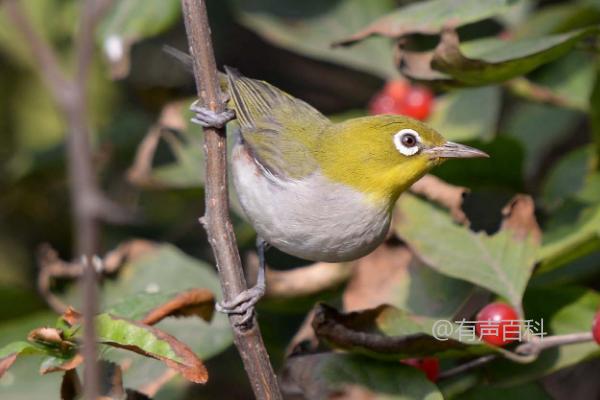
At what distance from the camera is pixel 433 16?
9.15 feet

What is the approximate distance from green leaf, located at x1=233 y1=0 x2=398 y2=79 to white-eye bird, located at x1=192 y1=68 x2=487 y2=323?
81 centimetres

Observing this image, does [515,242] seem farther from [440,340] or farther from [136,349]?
[136,349]

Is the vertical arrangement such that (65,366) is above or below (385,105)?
below

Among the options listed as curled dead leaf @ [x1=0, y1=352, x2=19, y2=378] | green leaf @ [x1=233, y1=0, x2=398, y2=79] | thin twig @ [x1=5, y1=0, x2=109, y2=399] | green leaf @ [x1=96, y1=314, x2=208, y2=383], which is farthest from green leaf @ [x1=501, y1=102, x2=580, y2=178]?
thin twig @ [x1=5, y1=0, x2=109, y2=399]

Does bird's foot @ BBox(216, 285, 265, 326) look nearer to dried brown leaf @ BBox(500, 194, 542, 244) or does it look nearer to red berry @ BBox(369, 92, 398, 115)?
dried brown leaf @ BBox(500, 194, 542, 244)

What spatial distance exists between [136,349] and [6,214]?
2657 mm

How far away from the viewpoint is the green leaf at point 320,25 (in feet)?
12.2

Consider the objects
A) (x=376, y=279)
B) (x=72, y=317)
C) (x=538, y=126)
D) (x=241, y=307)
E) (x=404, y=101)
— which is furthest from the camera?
(x=538, y=126)

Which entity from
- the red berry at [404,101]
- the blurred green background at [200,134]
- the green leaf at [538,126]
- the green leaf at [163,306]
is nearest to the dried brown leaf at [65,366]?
the green leaf at [163,306]

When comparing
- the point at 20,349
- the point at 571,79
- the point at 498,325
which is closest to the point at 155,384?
the point at 20,349

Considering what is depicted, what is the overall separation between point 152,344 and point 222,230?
0.97 ft

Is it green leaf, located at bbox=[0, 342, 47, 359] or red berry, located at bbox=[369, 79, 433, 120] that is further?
red berry, located at bbox=[369, 79, 433, 120]

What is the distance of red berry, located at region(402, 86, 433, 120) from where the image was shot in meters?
3.65

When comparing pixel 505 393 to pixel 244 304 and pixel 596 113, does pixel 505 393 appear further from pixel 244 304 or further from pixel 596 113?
pixel 596 113
